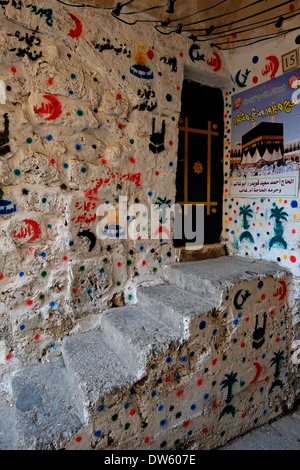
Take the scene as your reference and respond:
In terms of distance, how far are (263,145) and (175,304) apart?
4.29ft

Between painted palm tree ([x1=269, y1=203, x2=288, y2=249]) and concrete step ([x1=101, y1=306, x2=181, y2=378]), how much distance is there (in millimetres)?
1008

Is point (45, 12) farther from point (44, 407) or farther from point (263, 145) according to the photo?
point (44, 407)

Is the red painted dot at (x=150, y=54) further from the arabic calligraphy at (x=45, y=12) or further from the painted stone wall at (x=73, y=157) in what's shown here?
the arabic calligraphy at (x=45, y=12)

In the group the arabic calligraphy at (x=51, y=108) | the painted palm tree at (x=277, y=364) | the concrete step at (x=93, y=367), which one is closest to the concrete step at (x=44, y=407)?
the concrete step at (x=93, y=367)

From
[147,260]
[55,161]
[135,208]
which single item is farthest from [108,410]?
[55,161]

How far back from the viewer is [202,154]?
2309 mm

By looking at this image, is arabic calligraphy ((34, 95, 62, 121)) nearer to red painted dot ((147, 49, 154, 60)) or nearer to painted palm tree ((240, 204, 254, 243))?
red painted dot ((147, 49, 154, 60))

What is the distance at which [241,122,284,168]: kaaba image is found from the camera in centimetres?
195

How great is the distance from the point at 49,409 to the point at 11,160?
129 cm

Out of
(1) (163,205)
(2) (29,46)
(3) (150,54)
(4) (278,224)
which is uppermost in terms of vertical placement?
(3) (150,54)

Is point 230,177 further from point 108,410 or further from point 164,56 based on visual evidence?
point 108,410

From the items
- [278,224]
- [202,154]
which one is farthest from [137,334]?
[202,154]

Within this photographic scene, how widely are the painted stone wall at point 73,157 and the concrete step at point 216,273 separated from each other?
8.2 inches

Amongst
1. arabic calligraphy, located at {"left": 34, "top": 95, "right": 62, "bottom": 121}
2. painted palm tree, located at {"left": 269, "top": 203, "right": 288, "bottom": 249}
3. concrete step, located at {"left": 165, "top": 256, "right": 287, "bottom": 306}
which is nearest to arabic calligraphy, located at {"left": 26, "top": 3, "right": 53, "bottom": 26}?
arabic calligraphy, located at {"left": 34, "top": 95, "right": 62, "bottom": 121}
